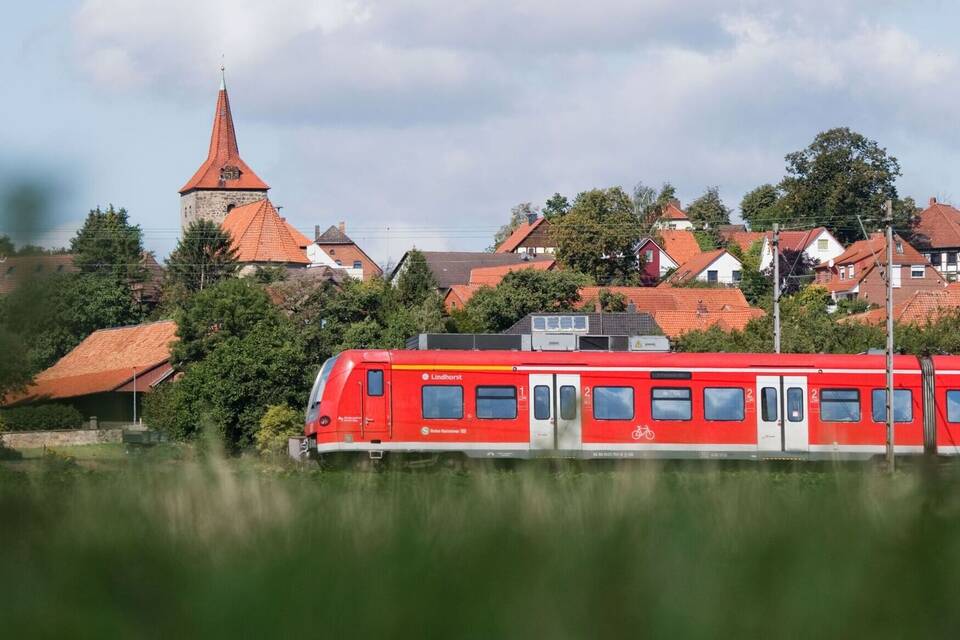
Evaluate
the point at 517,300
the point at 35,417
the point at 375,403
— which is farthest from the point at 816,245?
the point at 35,417

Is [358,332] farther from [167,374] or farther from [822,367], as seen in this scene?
[822,367]

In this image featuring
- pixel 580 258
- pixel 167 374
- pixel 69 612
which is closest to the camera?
pixel 69 612

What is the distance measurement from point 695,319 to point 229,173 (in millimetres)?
89518

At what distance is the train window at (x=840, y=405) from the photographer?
26.0m

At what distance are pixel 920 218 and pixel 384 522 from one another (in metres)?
125

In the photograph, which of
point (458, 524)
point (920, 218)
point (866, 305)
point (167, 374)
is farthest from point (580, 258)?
point (458, 524)

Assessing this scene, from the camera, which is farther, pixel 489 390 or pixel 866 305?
pixel 866 305

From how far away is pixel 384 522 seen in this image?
5656 millimetres

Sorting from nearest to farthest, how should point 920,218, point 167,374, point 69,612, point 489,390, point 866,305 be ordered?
point 69,612, point 489,390, point 167,374, point 866,305, point 920,218

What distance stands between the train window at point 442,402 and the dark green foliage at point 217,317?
25.3 m

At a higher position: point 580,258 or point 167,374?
point 580,258

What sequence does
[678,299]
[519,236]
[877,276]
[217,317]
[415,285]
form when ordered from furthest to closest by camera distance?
[519,236]
[877,276]
[415,285]
[678,299]
[217,317]

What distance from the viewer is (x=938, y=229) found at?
400 ft

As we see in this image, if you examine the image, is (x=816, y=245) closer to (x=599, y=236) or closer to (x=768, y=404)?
(x=599, y=236)
